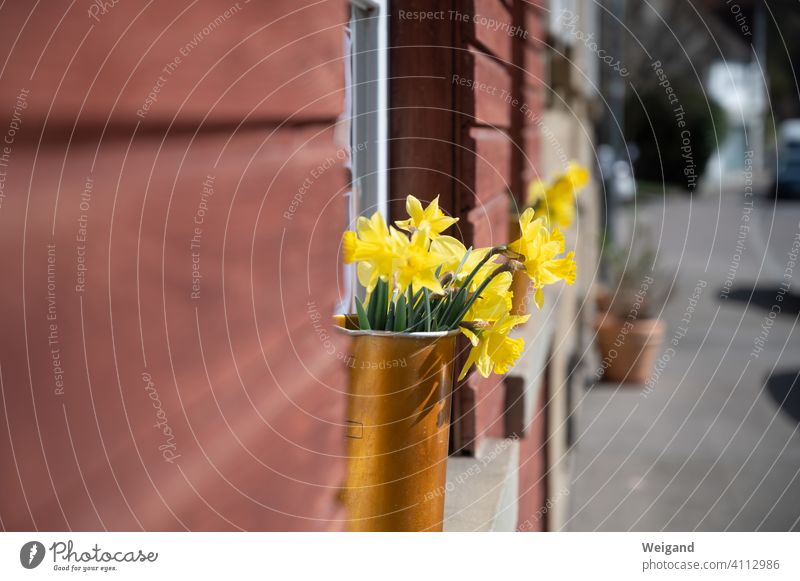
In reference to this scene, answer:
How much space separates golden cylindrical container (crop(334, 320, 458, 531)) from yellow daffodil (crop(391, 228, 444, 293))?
0.28 ft

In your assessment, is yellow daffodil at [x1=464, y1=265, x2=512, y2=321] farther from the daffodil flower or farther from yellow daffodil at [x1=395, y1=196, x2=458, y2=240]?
yellow daffodil at [x1=395, y1=196, x2=458, y2=240]

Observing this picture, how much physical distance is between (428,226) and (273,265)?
0.29 metres

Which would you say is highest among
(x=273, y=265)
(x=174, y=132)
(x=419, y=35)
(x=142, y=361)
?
(x=419, y=35)

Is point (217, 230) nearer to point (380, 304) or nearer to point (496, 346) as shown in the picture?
point (380, 304)

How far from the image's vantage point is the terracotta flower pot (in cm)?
705

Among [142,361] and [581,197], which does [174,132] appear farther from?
[581,197]

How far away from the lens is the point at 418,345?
129 centimetres

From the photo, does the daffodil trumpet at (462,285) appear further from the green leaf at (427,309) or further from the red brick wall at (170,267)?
the red brick wall at (170,267)

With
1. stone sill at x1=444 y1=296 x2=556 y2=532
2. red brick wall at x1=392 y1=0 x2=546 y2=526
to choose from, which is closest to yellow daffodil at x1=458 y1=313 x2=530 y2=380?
stone sill at x1=444 y1=296 x2=556 y2=532

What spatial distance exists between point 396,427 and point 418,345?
0.39 ft

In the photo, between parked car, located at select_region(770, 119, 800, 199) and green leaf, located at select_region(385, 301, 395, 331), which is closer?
green leaf, located at select_region(385, 301, 395, 331)

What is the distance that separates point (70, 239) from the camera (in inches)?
37.9

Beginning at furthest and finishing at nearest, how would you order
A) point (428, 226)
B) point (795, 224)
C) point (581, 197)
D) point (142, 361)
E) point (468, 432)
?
point (795, 224)
point (581, 197)
point (468, 432)
point (428, 226)
point (142, 361)
